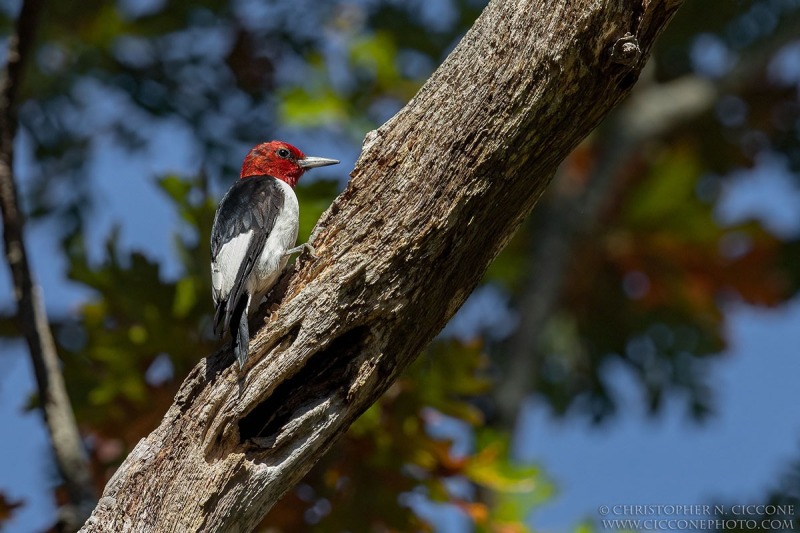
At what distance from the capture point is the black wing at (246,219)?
430 cm

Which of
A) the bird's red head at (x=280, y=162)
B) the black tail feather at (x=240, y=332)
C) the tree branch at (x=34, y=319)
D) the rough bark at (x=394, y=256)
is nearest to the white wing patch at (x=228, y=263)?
the black tail feather at (x=240, y=332)

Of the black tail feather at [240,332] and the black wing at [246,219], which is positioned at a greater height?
the black wing at [246,219]

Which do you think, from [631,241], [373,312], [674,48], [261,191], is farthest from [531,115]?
[631,241]

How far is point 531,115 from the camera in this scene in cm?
342

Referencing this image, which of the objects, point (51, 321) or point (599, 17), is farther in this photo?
point (51, 321)

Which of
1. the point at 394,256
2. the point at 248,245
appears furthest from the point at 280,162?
the point at 394,256

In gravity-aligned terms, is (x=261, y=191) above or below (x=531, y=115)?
above

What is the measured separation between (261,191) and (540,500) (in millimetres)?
2480

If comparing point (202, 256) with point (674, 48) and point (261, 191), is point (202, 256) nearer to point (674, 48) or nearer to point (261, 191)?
point (261, 191)

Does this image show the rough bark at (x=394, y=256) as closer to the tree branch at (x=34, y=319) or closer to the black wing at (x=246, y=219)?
the black wing at (x=246, y=219)

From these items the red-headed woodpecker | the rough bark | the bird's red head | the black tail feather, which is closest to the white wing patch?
the red-headed woodpecker

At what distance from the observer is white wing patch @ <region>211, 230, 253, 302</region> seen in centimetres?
433

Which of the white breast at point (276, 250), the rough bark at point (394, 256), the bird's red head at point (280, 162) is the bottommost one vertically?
the rough bark at point (394, 256)

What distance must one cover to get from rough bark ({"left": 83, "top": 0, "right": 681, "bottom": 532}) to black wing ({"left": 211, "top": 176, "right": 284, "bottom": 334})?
0.67m
